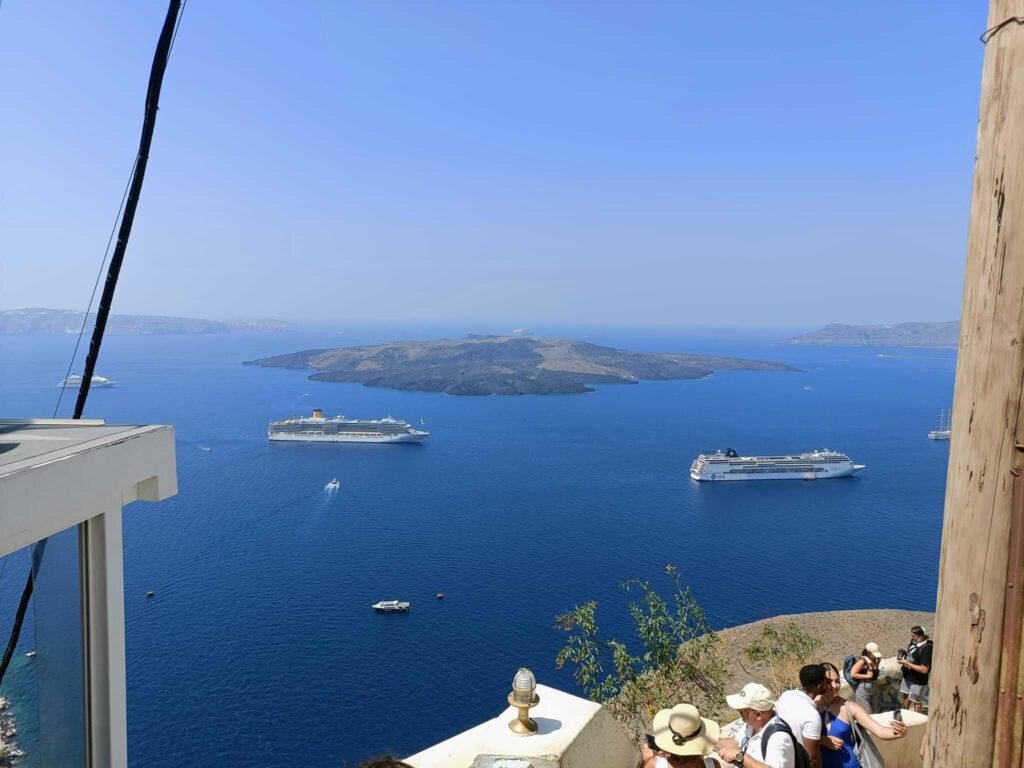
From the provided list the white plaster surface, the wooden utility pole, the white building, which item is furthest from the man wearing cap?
the white building

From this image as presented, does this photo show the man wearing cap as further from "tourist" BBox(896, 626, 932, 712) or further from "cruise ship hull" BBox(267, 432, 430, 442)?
"cruise ship hull" BBox(267, 432, 430, 442)

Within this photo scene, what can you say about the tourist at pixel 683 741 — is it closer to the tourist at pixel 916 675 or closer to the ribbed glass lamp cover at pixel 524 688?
the ribbed glass lamp cover at pixel 524 688

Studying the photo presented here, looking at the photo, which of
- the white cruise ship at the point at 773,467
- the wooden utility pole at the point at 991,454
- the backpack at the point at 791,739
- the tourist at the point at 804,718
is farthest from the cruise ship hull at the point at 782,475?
the wooden utility pole at the point at 991,454

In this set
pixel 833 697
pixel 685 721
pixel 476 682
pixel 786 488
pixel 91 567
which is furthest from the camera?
pixel 786 488

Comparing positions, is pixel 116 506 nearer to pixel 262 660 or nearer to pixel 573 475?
pixel 262 660

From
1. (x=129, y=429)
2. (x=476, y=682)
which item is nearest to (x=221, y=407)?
(x=476, y=682)

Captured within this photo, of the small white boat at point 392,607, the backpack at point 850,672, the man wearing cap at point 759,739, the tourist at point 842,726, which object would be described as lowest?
the small white boat at point 392,607
